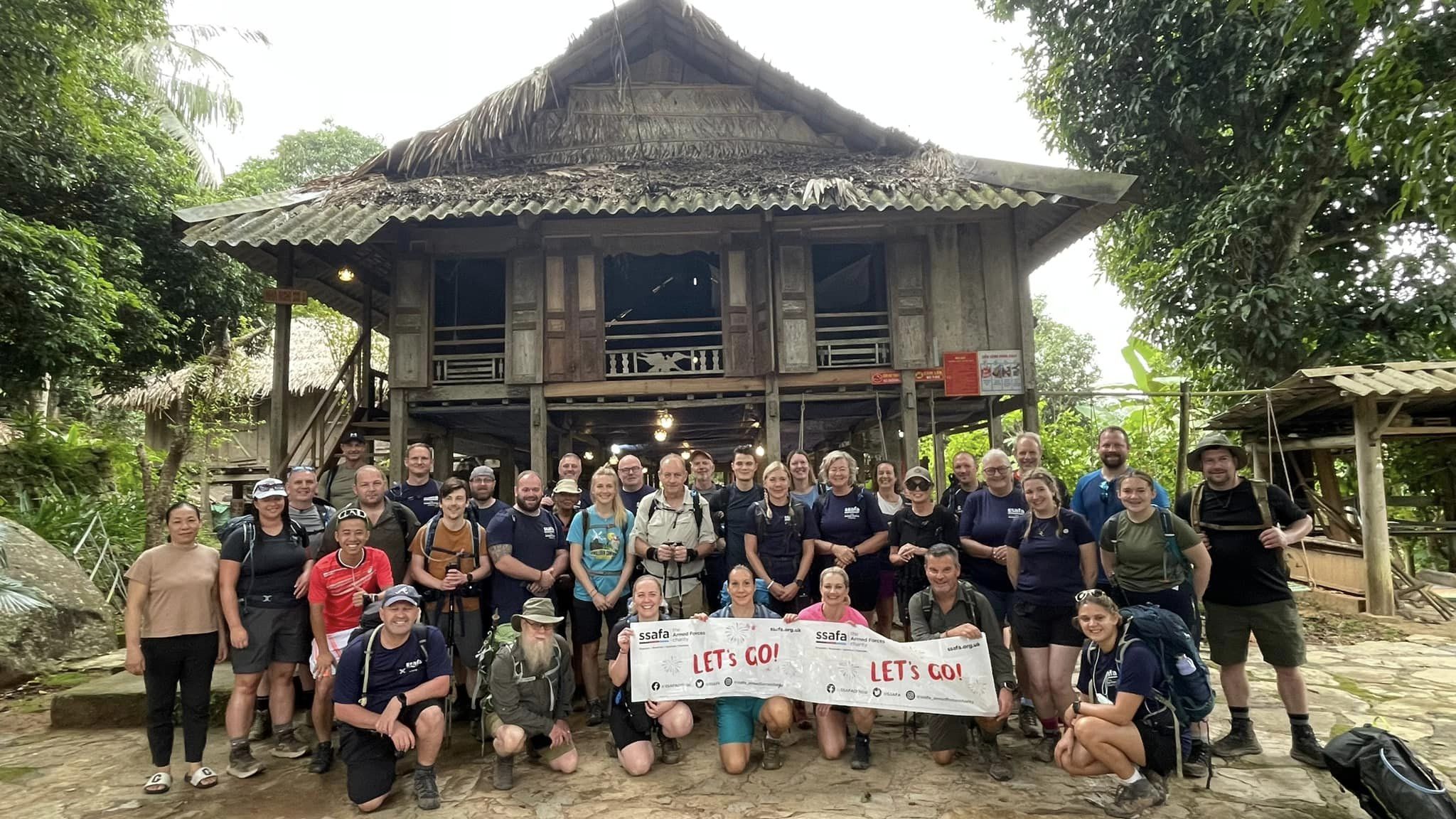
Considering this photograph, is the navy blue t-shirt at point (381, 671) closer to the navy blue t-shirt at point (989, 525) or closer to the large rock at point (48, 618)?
the navy blue t-shirt at point (989, 525)

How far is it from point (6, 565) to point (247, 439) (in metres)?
12.0

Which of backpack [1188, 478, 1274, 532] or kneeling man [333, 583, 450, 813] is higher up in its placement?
backpack [1188, 478, 1274, 532]

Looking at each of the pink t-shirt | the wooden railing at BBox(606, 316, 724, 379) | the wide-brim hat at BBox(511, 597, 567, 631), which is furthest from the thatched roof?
the pink t-shirt

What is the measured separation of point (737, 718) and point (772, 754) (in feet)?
0.95

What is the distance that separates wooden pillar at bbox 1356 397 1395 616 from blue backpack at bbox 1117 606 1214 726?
6.87 m

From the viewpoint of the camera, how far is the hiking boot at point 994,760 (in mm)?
4211

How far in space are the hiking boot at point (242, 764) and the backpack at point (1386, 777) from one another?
231 inches

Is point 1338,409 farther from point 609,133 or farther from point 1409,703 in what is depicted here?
point 609,133

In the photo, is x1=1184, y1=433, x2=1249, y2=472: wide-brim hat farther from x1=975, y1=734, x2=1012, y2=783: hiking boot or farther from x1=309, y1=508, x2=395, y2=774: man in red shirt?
x1=309, y1=508, x2=395, y2=774: man in red shirt

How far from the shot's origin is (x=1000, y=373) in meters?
8.98

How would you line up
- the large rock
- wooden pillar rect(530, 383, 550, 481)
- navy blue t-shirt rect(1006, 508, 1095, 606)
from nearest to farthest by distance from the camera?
navy blue t-shirt rect(1006, 508, 1095, 606), the large rock, wooden pillar rect(530, 383, 550, 481)

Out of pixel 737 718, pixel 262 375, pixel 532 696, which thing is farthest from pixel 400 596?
pixel 262 375

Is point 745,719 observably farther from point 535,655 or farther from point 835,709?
point 535,655

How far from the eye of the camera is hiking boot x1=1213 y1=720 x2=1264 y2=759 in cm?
447
